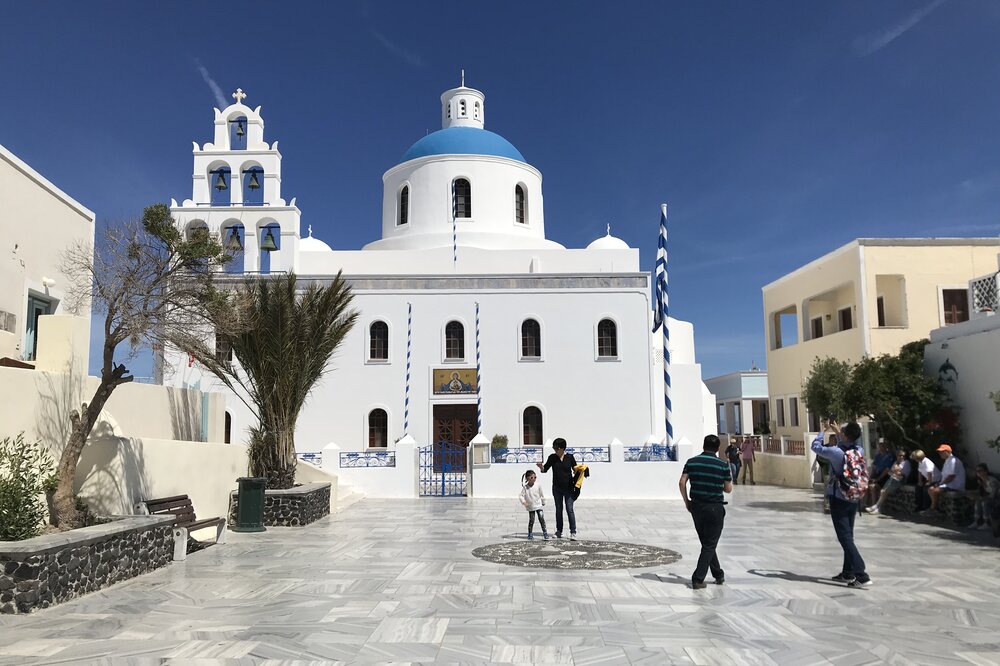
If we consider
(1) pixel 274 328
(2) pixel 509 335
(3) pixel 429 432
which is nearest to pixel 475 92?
(2) pixel 509 335

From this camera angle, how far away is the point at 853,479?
739 cm

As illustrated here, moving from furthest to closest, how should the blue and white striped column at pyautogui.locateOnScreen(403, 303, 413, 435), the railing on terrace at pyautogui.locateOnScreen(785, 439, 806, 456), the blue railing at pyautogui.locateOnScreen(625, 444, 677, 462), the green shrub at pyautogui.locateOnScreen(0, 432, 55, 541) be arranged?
the blue and white striped column at pyautogui.locateOnScreen(403, 303, 413, 435), the railing on terrace at pyautogui.locateOnScreen(785, 439, 806, 456), the blue railing at pyautogui.locateOnScreen(625, 444, 677, 462), the green shrub at pyautogui.locateOnScreen(0, 432, 55, 541)

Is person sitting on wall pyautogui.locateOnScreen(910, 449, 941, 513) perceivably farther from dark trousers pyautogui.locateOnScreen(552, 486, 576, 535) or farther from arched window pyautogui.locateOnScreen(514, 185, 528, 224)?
arched window pyautogui.locateOnScreen(514, 185, 528, 224)

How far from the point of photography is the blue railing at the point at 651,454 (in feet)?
60.7

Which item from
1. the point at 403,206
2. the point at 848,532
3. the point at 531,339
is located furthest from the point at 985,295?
the point at 403,206

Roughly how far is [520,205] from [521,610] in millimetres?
23704

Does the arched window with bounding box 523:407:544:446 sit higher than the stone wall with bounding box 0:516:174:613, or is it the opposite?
the arched window with bounding box 523:407:544:446

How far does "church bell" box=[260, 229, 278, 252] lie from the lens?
2381 centimetres

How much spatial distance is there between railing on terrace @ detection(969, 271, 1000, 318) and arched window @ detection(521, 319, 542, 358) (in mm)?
12143

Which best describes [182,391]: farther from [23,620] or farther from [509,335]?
[509,335]

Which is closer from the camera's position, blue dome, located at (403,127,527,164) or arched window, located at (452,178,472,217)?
arched window, located at (452,178,472,217)

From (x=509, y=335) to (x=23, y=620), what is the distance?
1839cm

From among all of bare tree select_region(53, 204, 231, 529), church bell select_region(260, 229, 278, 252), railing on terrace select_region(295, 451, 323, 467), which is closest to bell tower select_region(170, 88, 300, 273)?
church bell select_region(260, 229, 278, 252)

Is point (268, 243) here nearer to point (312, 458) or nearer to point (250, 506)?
point (312, 458)
